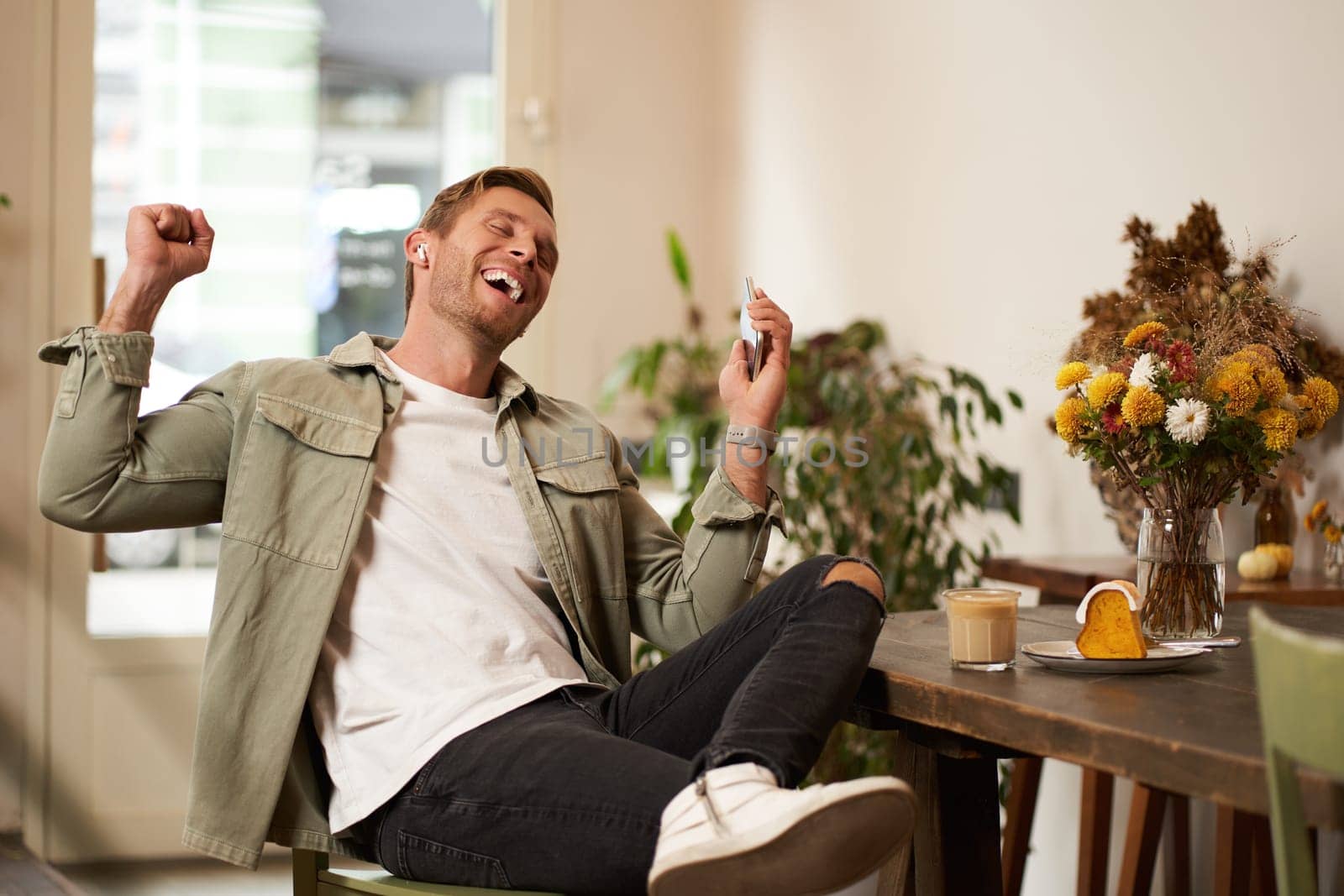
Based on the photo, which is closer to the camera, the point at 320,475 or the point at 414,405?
the point at 320,475

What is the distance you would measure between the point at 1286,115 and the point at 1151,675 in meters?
1.28

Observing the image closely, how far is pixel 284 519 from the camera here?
5.46 ft

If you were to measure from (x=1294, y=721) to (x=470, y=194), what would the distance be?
1.46m

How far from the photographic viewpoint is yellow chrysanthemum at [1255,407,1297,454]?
4.93 feet

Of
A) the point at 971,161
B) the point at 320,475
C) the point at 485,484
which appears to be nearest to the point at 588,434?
the point at 485,484

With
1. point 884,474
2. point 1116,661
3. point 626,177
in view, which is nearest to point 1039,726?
point 1116,661

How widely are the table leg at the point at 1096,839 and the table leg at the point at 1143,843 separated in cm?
13

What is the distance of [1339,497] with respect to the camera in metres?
2.16

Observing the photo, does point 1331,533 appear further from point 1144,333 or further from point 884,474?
point 884,474

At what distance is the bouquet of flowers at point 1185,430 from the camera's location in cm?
152

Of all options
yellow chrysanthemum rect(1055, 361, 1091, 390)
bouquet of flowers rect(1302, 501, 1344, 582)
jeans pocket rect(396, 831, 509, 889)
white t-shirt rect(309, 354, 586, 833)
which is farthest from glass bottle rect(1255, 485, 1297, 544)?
jeans pocket rect(396, 831, 509, 889)

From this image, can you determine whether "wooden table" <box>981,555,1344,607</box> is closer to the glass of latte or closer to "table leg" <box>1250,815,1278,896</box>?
"table leg" <box>1250,815,1278,896</box>

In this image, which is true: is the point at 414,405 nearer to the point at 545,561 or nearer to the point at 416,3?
the point at 545,561

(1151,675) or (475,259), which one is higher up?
(475,259)
